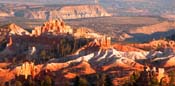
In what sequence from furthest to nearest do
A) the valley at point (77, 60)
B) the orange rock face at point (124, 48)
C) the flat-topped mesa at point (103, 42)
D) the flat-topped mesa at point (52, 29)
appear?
1. the flat-topped mesa at point (52, 29)
2. the orange rock face at point (124, 48)
3. the flat-topped mesa at point (103, 42)
4. the valley at point (77, 60)

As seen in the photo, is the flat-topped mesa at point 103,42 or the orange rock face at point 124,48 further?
the orange rock face at point 124,48

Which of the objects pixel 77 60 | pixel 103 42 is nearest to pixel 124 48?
pixel 103 42

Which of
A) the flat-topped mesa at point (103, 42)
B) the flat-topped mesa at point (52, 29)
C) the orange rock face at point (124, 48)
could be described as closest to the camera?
the flat-topped mesa at point (103, 42)

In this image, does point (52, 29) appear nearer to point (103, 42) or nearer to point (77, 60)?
point (103, 42)

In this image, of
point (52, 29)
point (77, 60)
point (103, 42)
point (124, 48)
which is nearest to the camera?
point (77, 60)

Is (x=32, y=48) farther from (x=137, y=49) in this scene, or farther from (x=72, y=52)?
(x=137, y=49)

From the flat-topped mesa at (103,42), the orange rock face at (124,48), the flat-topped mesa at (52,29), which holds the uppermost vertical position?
the flat-topped mesa at (103,42)

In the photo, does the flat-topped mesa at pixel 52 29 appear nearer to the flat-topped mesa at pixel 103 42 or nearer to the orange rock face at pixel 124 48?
the orange rock face at pixel 124 48

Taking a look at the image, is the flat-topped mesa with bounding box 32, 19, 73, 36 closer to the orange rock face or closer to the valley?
the valley

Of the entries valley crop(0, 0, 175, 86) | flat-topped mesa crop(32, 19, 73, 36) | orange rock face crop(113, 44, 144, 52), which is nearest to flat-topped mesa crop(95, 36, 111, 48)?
Result: valley crop(0, 0, 175, 86)

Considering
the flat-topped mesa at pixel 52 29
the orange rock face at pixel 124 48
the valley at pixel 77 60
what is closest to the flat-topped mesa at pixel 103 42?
the valley at pixel 77 60

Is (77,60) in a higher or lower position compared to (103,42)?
lower
